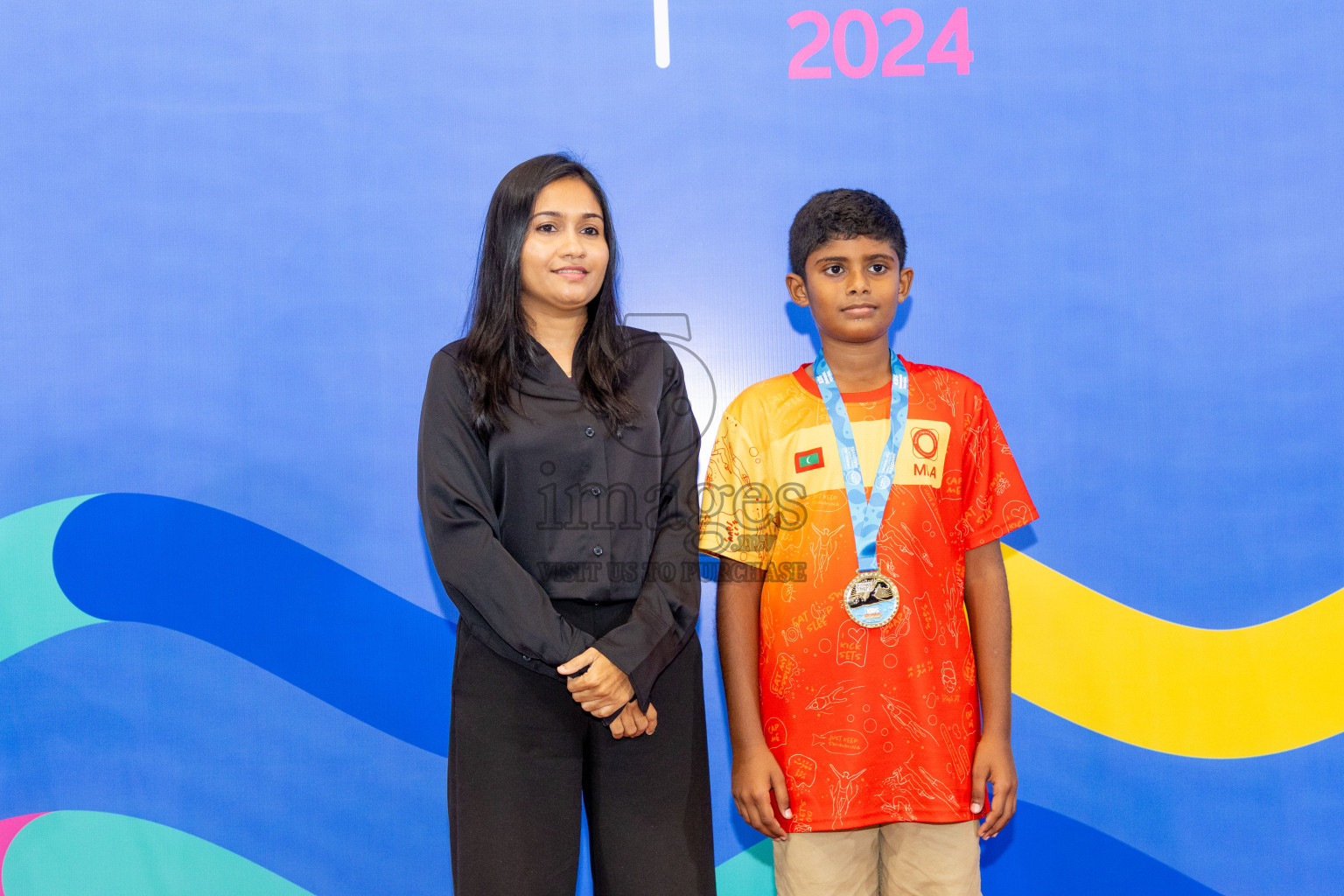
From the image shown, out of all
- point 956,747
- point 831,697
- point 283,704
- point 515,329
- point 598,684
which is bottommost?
point 283,704

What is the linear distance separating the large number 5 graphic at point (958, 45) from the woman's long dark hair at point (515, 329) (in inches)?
42.7

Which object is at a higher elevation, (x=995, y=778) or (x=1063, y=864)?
(x=995, y=778)

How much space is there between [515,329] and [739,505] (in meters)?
0.54

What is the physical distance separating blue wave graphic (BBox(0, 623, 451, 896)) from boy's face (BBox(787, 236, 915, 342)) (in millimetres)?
1503

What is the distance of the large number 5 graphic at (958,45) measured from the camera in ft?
7.65

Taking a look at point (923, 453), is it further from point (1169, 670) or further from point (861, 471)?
point (1169, 670)

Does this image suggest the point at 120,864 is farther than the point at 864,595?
Yes

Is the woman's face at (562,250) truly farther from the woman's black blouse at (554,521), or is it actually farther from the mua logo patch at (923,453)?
the mua logo patch at (923,453)

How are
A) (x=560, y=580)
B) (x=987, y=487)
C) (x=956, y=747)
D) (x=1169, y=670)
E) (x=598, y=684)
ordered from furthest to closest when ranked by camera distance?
(x=1169, y=670) < (x=987, y=487) < (x=956, y=747) < (x=560, y=580) < (x=598, y=684)

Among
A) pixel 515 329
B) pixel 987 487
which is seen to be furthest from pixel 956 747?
pixel 515 329

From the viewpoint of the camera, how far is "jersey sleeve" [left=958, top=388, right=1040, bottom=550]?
178 cm

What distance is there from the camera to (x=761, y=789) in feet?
5.52

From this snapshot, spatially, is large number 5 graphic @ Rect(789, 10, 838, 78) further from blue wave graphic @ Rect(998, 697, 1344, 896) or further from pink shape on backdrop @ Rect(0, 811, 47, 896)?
pink shape on backdrop @ Rect(0, 811, 47, 896)

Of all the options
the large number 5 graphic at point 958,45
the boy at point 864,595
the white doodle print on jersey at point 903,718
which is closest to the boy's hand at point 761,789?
the boy at point 864,595
